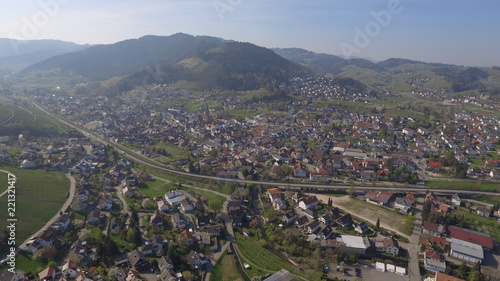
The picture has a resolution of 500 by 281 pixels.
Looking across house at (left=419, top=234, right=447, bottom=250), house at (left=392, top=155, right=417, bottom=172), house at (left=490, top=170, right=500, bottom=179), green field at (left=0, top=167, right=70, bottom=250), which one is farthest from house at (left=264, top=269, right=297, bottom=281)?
house at (left=490, top=170, right=500, bottom=179)

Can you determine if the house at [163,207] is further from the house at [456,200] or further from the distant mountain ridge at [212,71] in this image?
the distant mountain ridge at [212,71]

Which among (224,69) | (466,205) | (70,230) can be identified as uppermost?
(224,69)

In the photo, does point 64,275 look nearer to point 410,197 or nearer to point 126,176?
point 126,176

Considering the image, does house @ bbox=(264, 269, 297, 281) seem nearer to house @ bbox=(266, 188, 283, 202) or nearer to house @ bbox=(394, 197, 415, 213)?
house @ bbox=(266, 188, 283, 202)

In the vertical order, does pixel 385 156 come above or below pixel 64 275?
above

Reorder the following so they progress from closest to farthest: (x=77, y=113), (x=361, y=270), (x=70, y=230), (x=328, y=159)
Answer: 1. (x=361, y=270)
2. (x=70, y=230)
3. (x=328, y=159)
4. (x=77, y=113)

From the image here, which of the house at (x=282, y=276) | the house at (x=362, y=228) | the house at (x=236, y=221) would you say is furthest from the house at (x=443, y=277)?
the house at (x=236, y=221)

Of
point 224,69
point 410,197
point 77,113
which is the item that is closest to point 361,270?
point 410,197

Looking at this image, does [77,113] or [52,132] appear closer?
[52,132]

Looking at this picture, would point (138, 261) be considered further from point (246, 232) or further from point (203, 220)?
point (246, 232)
